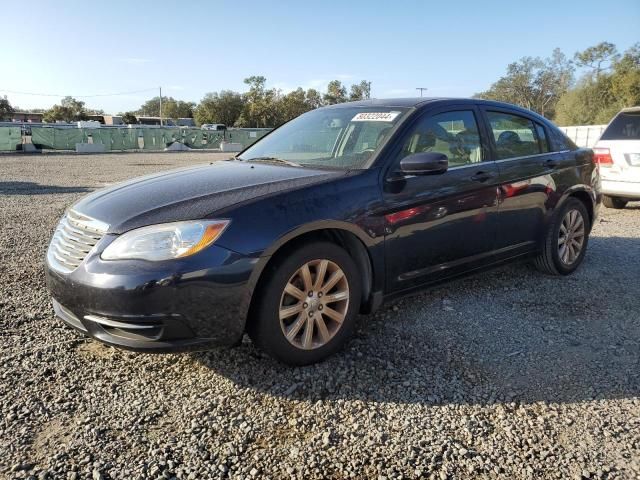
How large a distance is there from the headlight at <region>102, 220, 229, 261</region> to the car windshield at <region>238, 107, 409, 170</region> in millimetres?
1154

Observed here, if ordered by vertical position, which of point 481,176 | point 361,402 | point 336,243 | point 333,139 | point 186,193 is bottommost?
point 361,402

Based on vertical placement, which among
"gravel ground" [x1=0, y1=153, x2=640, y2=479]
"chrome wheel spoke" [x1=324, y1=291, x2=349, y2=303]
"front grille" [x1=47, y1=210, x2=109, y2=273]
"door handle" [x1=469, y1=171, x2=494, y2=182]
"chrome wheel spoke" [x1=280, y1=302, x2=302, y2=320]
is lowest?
"gravel ground" [x1=0, y1=153, x2=640, y2=479]

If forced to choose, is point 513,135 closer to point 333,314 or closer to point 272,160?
point 272,160

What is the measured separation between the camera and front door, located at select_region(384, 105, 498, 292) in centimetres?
343

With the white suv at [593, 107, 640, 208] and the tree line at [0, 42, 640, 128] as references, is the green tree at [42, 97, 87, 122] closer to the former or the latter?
the tree line at [0, 42, 640, 128]

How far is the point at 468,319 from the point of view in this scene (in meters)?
3.92

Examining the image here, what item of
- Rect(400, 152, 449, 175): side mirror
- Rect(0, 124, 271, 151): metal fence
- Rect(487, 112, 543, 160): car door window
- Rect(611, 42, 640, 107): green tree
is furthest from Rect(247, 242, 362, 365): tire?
Rect(611, 42, 640, 107): green tree

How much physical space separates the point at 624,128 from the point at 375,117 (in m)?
6.44

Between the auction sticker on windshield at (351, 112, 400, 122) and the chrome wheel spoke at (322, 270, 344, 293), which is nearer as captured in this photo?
the chrome wheel spoke at (322, 270, 344, 293)

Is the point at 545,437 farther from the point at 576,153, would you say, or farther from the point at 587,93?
the point at 587,93

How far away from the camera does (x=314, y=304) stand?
3.05m

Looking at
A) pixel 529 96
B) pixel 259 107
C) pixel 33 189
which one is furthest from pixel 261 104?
pixel 33 189

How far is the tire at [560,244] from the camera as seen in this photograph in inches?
188

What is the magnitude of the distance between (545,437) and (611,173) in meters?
7.13
